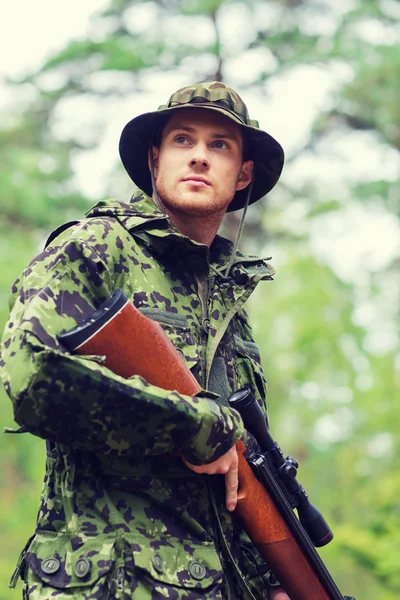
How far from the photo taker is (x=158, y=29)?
545 inches

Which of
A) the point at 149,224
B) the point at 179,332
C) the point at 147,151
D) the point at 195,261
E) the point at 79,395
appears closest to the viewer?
the point at 79,395

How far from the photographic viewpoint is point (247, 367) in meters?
3.80

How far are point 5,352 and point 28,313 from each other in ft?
0.47

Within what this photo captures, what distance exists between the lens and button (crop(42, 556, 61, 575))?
9.59 feet

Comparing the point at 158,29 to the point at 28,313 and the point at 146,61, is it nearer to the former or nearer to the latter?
the point at 146,61

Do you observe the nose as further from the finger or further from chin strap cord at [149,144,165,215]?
the finger

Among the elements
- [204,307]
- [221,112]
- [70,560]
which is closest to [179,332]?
[204,307]

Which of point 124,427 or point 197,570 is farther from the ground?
point 124,427

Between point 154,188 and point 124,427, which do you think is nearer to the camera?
point 124,427

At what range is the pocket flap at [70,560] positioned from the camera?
288 cm

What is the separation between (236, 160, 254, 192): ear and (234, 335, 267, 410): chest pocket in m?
0.87

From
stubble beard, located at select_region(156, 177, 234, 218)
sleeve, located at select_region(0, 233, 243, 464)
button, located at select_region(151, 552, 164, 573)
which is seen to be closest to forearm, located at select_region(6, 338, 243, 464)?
sleeve, located at select_region(0, 233, 243, 464)

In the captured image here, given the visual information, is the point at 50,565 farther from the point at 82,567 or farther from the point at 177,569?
the point at 177,569

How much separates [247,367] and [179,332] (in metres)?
0.52
